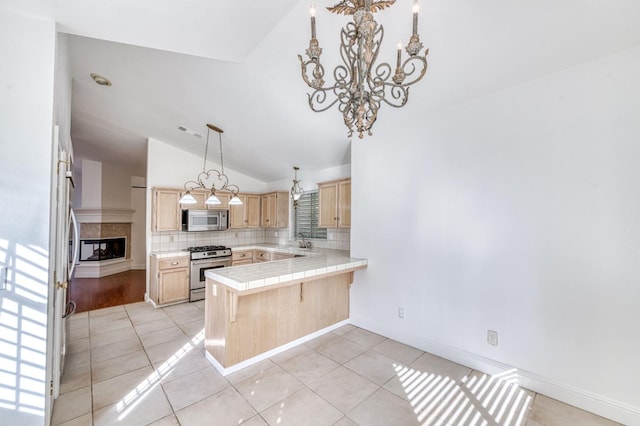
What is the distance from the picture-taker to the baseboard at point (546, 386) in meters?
1.90

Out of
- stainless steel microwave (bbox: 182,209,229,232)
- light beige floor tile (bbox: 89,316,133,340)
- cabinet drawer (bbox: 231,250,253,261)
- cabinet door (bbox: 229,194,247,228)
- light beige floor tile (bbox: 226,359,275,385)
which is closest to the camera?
light beige floor tile (bbox: 226,359,275,385)

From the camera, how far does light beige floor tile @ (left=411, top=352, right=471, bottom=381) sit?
8.14 ft

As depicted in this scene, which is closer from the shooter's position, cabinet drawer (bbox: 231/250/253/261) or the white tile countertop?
the white tile countertop

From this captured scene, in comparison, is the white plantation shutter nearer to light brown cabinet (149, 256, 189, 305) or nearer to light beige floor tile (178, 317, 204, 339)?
light brown cabinet (149, 256, 189, 305)

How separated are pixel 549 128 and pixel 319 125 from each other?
230cm

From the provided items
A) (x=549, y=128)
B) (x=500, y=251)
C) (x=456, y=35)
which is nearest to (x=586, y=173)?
(x=549, y=128)

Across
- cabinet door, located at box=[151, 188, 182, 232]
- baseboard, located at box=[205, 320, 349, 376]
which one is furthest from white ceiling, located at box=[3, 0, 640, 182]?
baseboard, located at box=[205, 320, 349, 376]

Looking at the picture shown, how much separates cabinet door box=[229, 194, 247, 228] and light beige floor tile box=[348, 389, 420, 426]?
4.19m

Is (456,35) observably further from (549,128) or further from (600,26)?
(549,128)

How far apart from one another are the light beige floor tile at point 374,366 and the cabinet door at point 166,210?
383 centimetres

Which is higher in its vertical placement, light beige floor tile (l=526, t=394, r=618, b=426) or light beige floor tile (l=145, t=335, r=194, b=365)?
light beige floor tile (l=526, t=394, r=618, b=426)

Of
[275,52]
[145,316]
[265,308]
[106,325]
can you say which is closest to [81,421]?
[265,308]

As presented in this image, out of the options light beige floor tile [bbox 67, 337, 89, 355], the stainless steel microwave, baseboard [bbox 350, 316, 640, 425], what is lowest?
light beige floor tile [bbox 67, 337, 89, 355]

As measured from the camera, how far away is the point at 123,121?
429 cm
